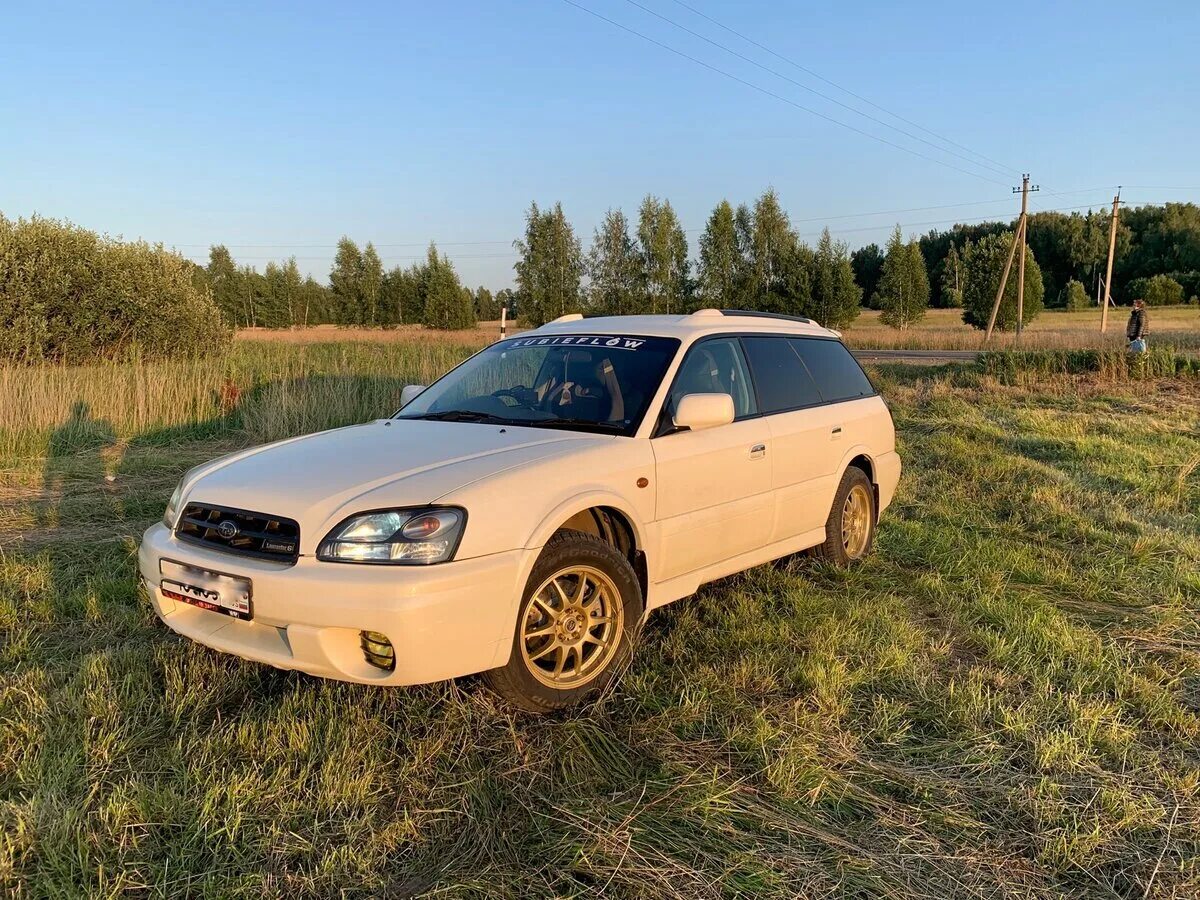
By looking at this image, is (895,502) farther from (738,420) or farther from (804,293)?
(804,293)

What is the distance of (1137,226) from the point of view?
76.8 meters

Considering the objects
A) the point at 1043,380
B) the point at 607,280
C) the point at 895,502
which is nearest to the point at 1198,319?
the point at 607,280

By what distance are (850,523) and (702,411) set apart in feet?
7.44

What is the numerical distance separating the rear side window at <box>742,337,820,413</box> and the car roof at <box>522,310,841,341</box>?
0.09 metres

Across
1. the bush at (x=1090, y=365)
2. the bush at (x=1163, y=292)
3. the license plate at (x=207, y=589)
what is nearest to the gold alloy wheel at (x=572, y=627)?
the license plate at (x=207, y=589)

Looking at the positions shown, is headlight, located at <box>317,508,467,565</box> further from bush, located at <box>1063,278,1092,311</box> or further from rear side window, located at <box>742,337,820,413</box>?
bush, located at <box>1063,278,1092,311</box>

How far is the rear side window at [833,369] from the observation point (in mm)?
5305

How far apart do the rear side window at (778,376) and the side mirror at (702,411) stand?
0.87 m

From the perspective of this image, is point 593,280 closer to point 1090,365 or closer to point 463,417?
point 1090,365

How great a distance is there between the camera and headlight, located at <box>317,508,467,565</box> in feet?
9.39

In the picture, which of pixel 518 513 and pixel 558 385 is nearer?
pixel 518 513

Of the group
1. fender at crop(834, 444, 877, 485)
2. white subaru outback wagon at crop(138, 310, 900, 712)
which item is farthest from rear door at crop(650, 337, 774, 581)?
fender at crop(834, 444, 877, 485)

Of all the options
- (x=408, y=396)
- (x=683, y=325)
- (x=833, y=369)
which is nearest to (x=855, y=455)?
(x=833, y=369)

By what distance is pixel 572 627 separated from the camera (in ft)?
11.0
